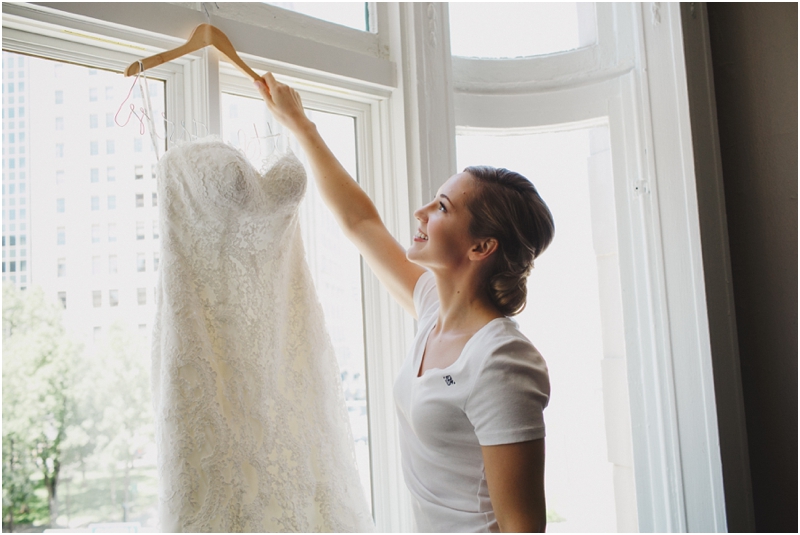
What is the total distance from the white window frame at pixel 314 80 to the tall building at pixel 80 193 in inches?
2.2

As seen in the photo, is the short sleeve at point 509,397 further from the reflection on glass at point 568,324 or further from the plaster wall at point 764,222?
the plaster wall at point 764,222

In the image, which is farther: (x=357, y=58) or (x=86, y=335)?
(x=357, y=58)

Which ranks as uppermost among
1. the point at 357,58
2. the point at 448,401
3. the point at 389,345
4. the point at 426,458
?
the point at 357,58

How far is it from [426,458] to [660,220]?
1249 mm

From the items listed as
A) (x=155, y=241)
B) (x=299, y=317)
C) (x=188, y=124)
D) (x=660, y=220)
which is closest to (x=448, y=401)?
(x=299, y=317)

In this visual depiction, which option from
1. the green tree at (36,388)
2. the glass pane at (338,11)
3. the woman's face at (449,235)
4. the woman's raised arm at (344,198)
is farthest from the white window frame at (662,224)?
the green tree at (36,388)

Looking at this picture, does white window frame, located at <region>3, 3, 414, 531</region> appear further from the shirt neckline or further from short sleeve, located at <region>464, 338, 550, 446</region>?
short sleeve, located at <region>464, 338, 550, 446</region>

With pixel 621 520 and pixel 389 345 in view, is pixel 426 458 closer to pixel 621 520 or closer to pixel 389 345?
pixel 389 345

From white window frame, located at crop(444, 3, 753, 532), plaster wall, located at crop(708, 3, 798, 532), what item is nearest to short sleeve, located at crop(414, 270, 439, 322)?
white window frame, located at crop(444, 3, 753, 532)

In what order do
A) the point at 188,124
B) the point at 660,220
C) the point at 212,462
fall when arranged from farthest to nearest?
1. the point at 660,220
2. the point at 188,124
3. the point at 212,462

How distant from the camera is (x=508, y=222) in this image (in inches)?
50.6

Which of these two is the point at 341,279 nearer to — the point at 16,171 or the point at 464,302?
the point at 464,302

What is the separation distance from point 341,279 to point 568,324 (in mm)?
826

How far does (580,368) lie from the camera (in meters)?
2.19
